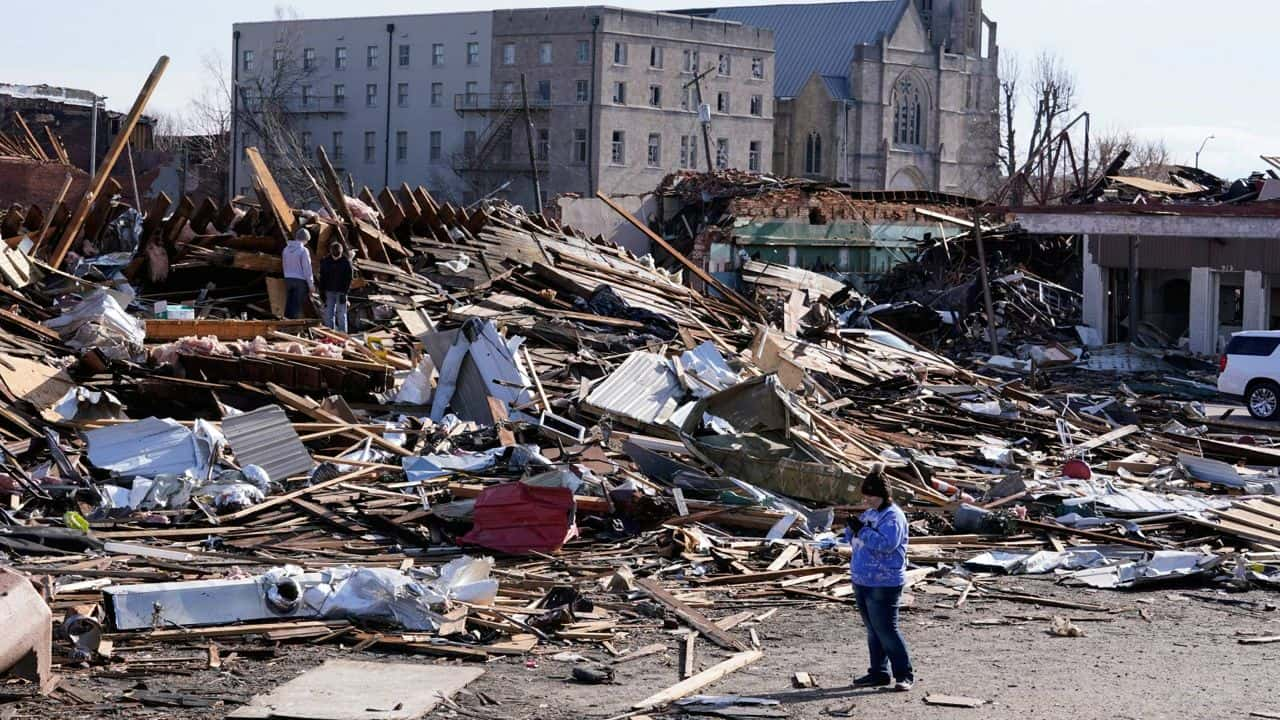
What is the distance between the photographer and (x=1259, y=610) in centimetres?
1107

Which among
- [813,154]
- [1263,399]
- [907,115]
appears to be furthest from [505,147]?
[1263,399]

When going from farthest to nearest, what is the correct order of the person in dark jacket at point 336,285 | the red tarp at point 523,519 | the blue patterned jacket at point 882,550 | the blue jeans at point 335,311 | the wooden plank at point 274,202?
the wooden plank at point 274,202
the blue jeans at point 335,311
the person in dark jacket at point 336,285
the red tarp at point 523,519
the blue patterned jacket at point 882,550

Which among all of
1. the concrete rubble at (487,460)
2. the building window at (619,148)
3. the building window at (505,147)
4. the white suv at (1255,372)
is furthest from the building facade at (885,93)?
the concrete rubble at (487,460)

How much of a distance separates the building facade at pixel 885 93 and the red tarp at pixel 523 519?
254 ft

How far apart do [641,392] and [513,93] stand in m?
62.3

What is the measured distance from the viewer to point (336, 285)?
1994 centimetres

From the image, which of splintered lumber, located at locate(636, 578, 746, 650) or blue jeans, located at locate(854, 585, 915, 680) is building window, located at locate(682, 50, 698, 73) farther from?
blue jeans, located at locate(854, 585, 915, 680)

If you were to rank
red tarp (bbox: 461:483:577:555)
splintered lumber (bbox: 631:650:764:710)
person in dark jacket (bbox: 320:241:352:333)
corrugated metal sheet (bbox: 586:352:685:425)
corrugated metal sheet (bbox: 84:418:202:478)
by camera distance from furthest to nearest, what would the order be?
person in dark jacket (bbox: 320:241:352:333), corrugated metal sheet (bbox: 586:352:685:425), corrugated metal sheet (bbox: 84:418:202:478), red tarp (bbox: 461:483:577:555), splintered lumber (bbox: 631:650:764:710)

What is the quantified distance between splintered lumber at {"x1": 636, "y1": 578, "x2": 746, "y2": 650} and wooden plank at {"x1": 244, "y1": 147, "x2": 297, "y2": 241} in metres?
12.3

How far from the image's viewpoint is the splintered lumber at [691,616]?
9586 mm

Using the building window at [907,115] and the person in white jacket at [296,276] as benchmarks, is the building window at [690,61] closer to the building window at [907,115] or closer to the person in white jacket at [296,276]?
the building window at [907,115]

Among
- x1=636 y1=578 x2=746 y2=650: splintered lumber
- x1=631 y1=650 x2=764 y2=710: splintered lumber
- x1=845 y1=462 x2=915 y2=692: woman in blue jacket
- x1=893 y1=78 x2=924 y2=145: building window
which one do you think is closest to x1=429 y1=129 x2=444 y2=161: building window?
x1=893 y1=78 x2=924 y2=145: building window

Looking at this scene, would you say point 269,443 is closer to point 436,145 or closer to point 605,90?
point 605,90

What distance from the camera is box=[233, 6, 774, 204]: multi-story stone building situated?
76000 millimetres
